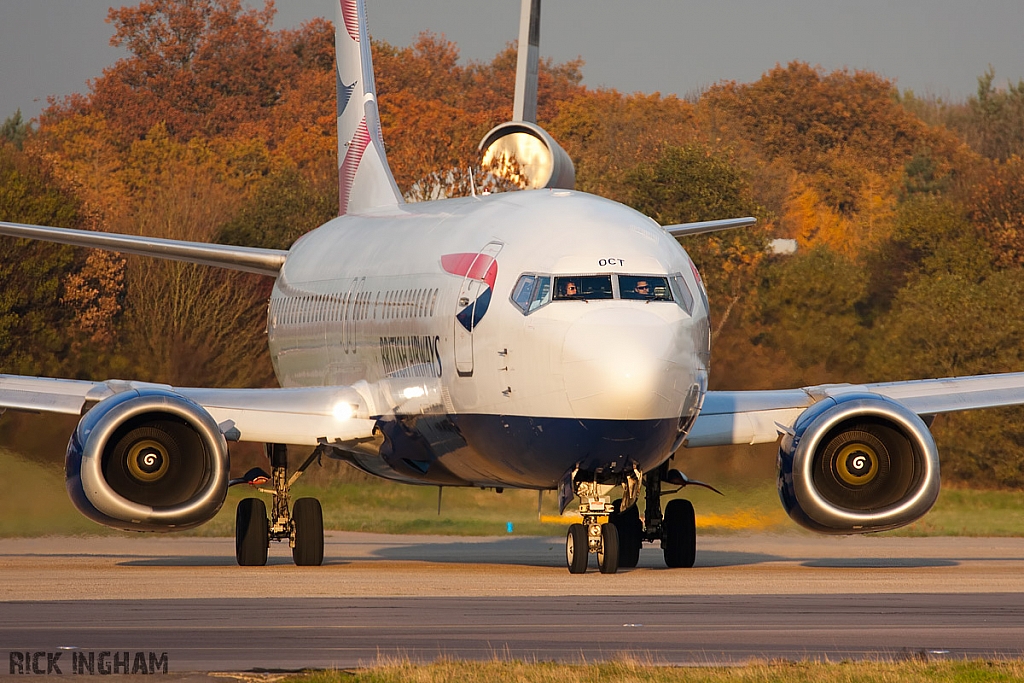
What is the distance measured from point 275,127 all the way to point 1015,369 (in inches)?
2260

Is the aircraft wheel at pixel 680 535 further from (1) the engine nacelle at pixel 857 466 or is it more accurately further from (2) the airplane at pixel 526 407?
(1) the engine nacelle at pixel 857 466

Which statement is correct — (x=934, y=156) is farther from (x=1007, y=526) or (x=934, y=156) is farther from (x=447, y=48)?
(x=1007, y=526)

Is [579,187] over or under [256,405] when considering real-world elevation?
over

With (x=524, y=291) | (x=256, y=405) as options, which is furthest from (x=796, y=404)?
(x=256, y=405)

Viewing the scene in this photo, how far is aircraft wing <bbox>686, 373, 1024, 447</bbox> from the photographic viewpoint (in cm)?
2144

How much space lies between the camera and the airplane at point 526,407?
59.7ft

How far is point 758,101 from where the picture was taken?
92.2 meters

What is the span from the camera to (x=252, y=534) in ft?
73.8

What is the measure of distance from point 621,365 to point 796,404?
4.47 meters

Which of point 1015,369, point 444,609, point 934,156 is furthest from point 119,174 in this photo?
point 444,609

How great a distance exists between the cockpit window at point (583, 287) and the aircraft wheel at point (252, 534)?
585 centimetres

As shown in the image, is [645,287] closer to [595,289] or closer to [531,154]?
[595,289]

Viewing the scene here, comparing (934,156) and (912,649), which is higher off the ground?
(934,156)

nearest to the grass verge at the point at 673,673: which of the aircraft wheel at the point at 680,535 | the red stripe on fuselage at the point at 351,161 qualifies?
the aircraft wheel at the point at 680,535
